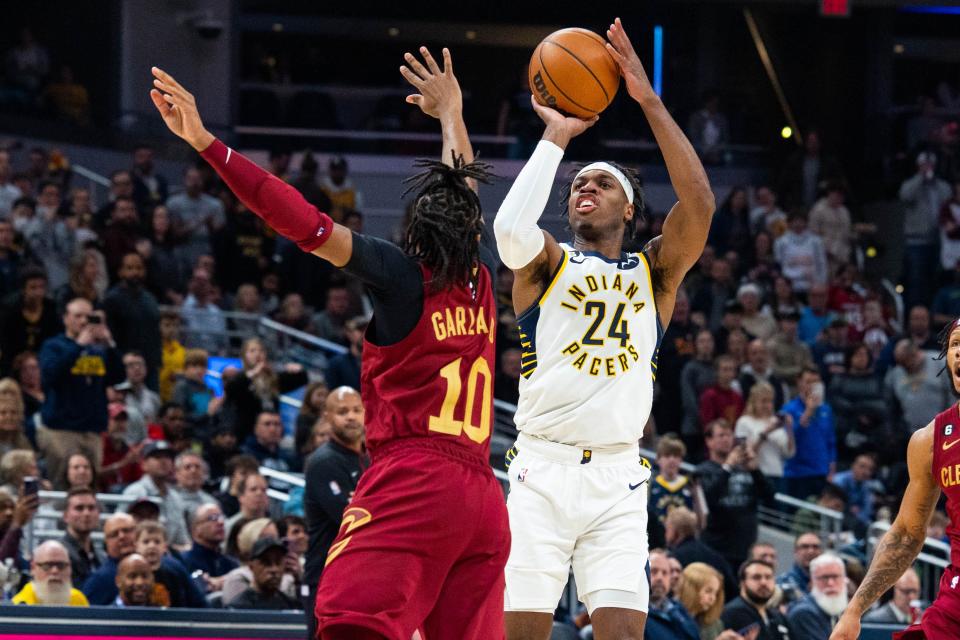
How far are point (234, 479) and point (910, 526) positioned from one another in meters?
5.83

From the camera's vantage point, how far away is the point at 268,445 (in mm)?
11945

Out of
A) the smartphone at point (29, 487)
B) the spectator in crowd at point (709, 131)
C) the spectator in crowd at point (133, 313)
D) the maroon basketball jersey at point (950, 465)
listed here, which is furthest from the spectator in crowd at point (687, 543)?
the spectator in crowd at point (709, 131)

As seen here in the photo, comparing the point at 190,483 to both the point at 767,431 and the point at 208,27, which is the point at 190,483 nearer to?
the point at 767,431

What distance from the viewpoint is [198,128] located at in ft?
16.3

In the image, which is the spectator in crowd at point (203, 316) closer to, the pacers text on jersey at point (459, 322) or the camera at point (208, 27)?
the camera at point (208, 27)

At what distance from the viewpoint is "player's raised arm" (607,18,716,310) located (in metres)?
5.98

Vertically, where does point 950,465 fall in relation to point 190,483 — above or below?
above

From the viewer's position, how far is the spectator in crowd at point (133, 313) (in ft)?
41.5

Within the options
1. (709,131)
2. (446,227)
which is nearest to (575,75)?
(446,227)

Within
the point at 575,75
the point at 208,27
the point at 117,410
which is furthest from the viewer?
the point at 208,27

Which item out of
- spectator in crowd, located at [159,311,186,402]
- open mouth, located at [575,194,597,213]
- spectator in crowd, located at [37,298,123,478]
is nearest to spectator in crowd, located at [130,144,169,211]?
spectator in crowd, located at [159,311,186,402]

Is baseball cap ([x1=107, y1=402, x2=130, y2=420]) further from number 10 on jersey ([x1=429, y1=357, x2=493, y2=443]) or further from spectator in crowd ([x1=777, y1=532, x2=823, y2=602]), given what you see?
number 10 on jersey ([x1=429, y1=357, x2=493, y2=443])

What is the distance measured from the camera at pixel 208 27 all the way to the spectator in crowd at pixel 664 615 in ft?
40.6

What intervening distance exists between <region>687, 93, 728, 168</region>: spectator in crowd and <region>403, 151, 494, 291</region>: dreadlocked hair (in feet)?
49.2
